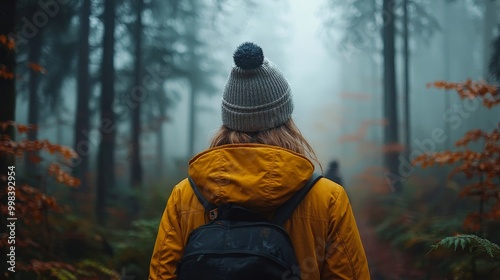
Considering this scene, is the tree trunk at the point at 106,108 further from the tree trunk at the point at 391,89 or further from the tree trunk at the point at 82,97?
the tree trunk at the point at 391,89

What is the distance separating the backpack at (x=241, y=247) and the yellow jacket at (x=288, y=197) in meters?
0.05

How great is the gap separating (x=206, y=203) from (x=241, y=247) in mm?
330

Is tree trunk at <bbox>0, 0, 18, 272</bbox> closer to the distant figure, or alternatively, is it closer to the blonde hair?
the blonde hair

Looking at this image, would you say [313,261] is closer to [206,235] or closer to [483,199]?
[206,235]

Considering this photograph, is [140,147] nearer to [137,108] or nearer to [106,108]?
[137,108]

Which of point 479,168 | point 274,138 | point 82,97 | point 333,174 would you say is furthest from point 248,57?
point 82,97

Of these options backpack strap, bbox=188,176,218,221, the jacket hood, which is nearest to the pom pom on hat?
the jacket hood

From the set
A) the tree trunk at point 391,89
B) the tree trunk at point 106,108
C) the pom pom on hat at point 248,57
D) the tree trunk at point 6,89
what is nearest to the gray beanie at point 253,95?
the pom pom on hat at point 248,57

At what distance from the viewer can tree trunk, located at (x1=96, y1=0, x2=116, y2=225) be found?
1171cm

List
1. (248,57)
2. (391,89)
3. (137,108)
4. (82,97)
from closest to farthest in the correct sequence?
(248,57)
(391,89)
(82,97)
(137,108)

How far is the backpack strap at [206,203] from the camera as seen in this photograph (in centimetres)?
207

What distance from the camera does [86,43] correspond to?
13.5 metres

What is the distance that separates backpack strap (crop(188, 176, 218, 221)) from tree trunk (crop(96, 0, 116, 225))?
33.0 ft

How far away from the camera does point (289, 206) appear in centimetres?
206
